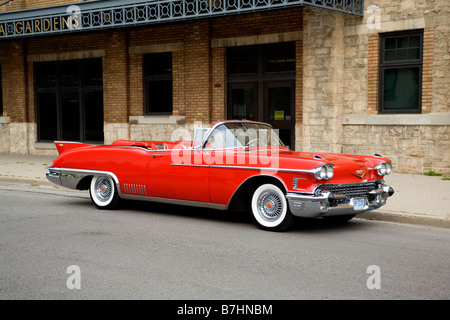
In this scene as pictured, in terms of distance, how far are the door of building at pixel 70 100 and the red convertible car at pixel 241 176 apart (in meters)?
9.60

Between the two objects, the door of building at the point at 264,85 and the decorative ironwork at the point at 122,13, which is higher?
the decorative ironwork at the point at 122,13

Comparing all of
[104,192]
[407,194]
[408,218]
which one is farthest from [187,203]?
[407,194]

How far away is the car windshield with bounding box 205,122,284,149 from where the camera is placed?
24.3 ft

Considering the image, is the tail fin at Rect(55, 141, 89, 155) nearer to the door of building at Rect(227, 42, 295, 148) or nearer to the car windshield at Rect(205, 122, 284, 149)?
the car windshield at Rect(205, 122, 284, 149)

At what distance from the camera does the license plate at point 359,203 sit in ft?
21.9

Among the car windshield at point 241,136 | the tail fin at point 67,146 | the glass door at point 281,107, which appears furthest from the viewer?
the glass door at point 281,107

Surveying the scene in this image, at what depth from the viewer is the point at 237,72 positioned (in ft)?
49.0

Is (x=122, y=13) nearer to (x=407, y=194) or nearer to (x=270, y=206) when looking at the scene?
(x=407, y=194)

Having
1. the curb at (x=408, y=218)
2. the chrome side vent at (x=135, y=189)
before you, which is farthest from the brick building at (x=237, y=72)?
the chrome side vent at (x=135, y=189)

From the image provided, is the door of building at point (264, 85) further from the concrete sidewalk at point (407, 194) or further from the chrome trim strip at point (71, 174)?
the chrome trim strip at point (71, 174)

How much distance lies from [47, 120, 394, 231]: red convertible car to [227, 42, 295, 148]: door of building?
6.17 meters

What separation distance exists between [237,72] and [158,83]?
111 inches

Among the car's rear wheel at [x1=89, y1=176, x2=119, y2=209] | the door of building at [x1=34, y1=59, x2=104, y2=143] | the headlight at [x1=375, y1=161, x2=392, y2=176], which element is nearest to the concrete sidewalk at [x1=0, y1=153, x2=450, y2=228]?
the headlight at [x1=375, y1=161, x2=392, y2=176]
